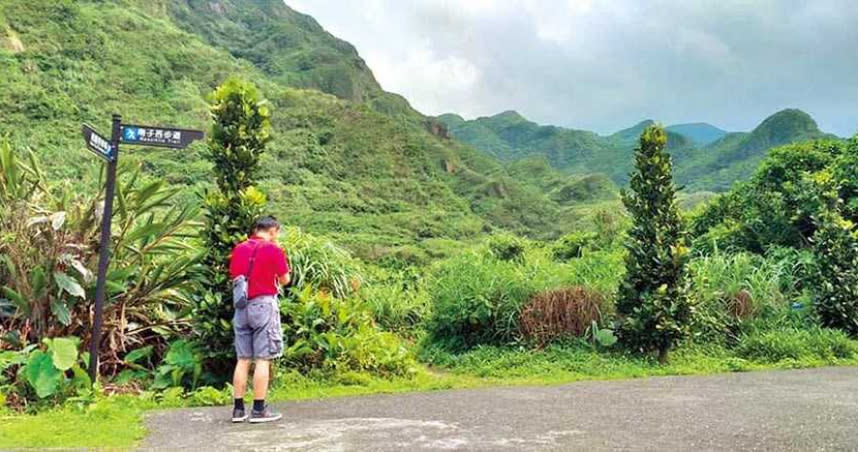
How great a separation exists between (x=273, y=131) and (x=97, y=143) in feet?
214

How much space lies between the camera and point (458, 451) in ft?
14.0

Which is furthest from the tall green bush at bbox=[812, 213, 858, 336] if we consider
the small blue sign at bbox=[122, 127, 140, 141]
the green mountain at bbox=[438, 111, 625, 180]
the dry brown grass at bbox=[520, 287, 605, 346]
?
the green mountain at bbox=[438, 111, 625, 180]

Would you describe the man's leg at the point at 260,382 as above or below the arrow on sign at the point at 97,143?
below

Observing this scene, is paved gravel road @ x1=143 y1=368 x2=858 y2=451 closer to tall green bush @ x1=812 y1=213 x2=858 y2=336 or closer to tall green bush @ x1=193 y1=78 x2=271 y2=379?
tall green bush @ x1=193 y1=78 x2=271 y2=379

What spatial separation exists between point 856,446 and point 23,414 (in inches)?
228

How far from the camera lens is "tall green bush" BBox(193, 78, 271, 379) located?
6.52 metres

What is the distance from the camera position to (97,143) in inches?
223

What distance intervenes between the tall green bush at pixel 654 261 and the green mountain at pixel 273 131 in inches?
1372

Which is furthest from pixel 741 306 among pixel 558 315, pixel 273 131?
pixel 273 131

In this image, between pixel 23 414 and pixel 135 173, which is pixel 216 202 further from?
pixel 23 414

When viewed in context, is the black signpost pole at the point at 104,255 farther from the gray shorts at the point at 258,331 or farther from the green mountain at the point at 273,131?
the green mountain at the point at 273,131

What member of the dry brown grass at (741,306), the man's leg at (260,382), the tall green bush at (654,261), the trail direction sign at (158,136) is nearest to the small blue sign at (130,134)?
the trail direction sign at (158,136)

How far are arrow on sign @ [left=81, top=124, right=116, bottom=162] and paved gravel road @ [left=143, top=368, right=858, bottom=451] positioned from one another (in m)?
2.12

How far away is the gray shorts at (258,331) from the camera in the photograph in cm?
532
